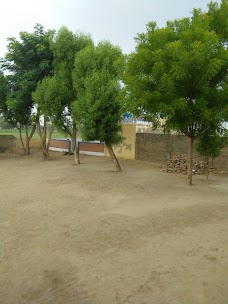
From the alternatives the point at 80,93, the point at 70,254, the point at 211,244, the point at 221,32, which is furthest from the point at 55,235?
the point at 80,93

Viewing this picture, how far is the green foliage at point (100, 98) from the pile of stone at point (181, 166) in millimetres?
3349

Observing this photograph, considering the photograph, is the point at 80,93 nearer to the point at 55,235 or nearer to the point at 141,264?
the point at 55,235

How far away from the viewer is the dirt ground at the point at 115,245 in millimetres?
4270

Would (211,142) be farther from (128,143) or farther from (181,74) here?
(128,143)

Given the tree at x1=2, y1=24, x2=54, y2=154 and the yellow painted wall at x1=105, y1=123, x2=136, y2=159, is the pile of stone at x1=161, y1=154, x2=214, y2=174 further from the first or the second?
the tree at x1=2, y1=24, x2=54, y2=154

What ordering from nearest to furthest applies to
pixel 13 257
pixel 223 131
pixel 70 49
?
pixel 13 257 → pixel 223 131 → pixel 70 49

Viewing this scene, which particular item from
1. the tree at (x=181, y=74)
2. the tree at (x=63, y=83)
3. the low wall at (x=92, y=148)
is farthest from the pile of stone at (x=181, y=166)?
the low wall at (x=92, y=148)

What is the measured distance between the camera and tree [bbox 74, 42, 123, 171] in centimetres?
1355

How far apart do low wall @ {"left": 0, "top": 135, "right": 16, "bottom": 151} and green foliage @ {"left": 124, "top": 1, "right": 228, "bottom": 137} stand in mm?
22713

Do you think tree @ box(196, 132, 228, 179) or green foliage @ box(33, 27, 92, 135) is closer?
tree @ box(196, 132, 228, 179)

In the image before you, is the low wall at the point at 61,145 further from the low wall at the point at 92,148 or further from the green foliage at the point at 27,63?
the green foliage at the point at 27,63

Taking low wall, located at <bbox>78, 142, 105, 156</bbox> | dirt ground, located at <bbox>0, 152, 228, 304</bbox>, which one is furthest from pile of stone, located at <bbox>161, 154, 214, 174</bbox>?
low wall, located at <bbox>78, 142, 105, 156</bbox>

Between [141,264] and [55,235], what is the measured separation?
2.30 m

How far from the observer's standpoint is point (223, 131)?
10875 mm
